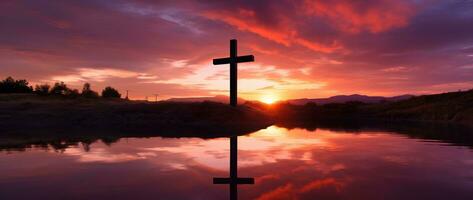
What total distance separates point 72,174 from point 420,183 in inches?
349

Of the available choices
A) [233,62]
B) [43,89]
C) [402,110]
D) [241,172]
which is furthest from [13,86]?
[402,110]

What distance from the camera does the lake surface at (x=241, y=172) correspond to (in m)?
7.35

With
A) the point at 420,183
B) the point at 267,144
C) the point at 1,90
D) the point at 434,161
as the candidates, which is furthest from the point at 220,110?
the point at 1,90

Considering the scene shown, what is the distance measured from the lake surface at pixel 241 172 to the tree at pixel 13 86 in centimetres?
5022

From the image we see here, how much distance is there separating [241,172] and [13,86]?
60255mm

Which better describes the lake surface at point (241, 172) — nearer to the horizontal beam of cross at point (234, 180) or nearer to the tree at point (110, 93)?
the horizontal beam of cross at point (234, 180)

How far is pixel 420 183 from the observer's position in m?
8.27

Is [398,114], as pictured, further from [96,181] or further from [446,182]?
[96,181]

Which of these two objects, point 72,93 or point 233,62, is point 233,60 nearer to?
point 233,62

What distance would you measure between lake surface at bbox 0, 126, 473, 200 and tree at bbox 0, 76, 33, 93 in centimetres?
5022

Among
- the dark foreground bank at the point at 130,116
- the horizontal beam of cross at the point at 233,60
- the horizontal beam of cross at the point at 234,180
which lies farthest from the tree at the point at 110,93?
the horizontal beam of cross at the point at 234,180

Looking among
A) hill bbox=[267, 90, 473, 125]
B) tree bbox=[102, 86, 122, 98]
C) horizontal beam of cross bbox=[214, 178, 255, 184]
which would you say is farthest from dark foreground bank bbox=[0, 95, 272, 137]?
tree bbox=[102, 86, 122, 98]

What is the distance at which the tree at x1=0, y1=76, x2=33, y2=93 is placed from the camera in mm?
55888

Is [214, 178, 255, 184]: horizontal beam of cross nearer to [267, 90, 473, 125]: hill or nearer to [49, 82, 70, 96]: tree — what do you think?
[267, 90, 473, 125]: hill
